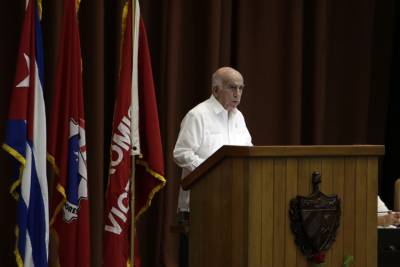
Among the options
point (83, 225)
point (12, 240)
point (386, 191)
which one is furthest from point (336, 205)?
point (386, 191)

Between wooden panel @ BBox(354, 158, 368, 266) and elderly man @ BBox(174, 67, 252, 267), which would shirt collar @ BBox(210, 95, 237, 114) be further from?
wooden panel @ BBox(354, 158, 368, 266)

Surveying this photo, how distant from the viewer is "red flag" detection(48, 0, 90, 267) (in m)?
4.42

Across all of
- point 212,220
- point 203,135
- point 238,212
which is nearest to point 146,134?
point 203,135

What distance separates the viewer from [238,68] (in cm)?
700

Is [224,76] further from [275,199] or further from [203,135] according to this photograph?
[275,199]

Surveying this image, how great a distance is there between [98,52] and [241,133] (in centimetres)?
146

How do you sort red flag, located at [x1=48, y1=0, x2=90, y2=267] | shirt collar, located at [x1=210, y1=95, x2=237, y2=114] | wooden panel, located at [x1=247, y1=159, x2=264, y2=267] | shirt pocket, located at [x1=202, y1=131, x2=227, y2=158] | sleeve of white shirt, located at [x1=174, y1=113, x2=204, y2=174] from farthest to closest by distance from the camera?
1. shirt collar, located at [x1=210, y1=95, x2=237, y2=114]
2. shirt pocket, located at [x1=202, y1=131, x2=227, y2=158]
3. sleeve of white shirt, located at [x1=174, y1=113, x2=204, y2=174]
4. red flag, located at [x1=48, y1=0, x2=90, y2=267]
5. wooden panel, located at [x1=247, y1=159, x2=264, y2=267]

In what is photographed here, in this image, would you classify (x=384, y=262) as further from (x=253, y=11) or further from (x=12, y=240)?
(x=253, y=11)

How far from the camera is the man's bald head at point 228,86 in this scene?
513 cm

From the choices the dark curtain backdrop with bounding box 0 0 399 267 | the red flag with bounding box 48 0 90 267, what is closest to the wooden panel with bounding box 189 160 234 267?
the red flag with bounding box 48 0 90 267

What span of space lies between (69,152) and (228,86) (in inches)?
50.3

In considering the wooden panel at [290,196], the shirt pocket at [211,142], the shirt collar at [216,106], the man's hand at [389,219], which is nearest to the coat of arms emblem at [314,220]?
the wooden panel at [290,196]

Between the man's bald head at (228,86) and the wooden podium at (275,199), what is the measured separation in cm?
153

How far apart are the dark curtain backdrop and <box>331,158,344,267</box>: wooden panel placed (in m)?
2.93
